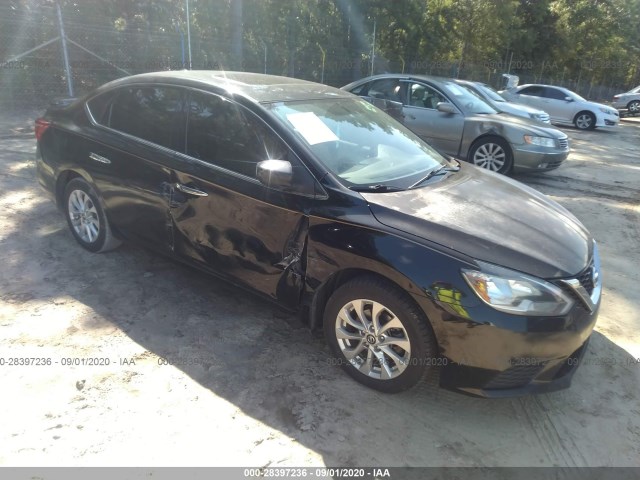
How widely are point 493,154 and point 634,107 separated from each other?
61.6 feet

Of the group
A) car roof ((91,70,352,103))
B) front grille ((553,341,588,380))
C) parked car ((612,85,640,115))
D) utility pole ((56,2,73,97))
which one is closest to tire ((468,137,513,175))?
car roof ((91,70,352,103))

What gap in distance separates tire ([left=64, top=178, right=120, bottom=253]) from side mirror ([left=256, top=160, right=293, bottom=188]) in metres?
1.85

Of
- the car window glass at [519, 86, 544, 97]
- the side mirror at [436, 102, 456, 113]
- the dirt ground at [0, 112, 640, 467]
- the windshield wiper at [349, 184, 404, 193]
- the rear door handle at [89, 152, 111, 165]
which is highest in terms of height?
the car window glass at [519, 86, 544, 97]

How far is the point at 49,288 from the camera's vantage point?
3645 mm

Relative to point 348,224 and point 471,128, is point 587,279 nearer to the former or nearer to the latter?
point 348,224

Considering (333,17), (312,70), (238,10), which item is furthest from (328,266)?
(333,17)

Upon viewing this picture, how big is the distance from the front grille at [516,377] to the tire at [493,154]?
18.2ft

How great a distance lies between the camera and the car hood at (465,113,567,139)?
7344mm

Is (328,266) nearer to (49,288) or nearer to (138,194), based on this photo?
(138,194)

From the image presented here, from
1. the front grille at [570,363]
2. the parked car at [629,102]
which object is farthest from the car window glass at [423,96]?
the parked car at [629,102]

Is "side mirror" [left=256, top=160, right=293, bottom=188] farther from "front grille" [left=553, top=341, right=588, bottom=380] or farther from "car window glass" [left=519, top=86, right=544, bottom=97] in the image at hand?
"car window glass" [left=519, top=86, right=544, bottom=97]

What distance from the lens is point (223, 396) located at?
2664 millimetres

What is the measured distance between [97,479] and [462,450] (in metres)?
1.73

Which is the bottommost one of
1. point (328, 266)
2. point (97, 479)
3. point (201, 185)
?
point (97, 479)
